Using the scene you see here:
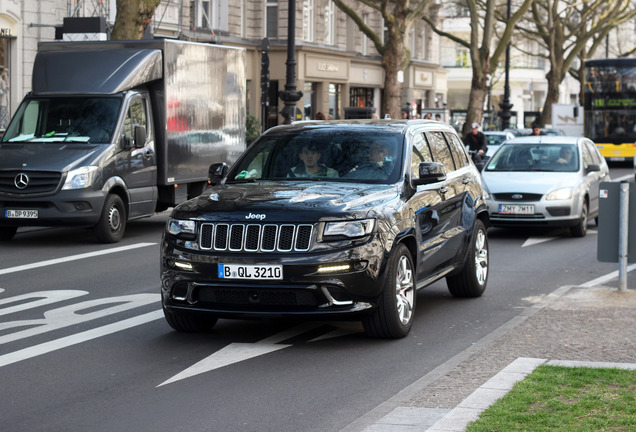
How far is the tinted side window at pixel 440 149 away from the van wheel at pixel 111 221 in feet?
21.9

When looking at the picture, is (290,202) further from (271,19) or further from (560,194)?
(271,19)

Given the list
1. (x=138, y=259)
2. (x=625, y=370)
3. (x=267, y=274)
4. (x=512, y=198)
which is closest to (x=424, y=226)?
(x=267, y=274)

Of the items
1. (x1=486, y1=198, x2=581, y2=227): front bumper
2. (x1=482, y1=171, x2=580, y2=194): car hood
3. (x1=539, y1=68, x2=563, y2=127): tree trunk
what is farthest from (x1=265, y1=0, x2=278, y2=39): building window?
(x1=486, y1=198, x2=581, y2=227): front bumper

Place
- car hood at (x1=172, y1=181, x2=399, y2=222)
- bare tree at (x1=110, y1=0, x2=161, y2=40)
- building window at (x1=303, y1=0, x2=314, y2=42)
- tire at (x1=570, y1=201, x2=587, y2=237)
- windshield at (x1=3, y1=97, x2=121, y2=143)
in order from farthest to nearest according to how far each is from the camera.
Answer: building window at (x1=303, y1=0, x2=314, y2=42) < bare tree at (x1=110, y1=0, x2=161, y2=40) < tire at (x1=570, y1=201, x2=587, y2=237) < windshield at (x1=3, y1=97, x2=121, y2=143) < car hood at (x1=172, y1=181, x2=399, y2=222)

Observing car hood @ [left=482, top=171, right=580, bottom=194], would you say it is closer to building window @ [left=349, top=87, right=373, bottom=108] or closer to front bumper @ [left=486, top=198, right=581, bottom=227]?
front bumper @ [left=486, top=198, right=581, bottom=227]

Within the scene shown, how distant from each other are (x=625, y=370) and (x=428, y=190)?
292 centimetres

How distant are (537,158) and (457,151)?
7.96 m

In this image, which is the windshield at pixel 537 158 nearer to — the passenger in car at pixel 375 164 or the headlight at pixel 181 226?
the passenger in car at pixel 375 164

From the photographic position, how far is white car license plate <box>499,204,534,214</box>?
17.6 meters

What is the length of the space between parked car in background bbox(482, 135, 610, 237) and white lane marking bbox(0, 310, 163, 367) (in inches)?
322

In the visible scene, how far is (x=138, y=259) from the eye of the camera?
14344 mm

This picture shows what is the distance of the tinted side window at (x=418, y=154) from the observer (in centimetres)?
962

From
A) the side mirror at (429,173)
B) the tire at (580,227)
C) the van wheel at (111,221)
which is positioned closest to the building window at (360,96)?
the tire at (580,227)

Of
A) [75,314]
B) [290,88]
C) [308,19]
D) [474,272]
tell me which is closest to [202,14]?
[308,19]
